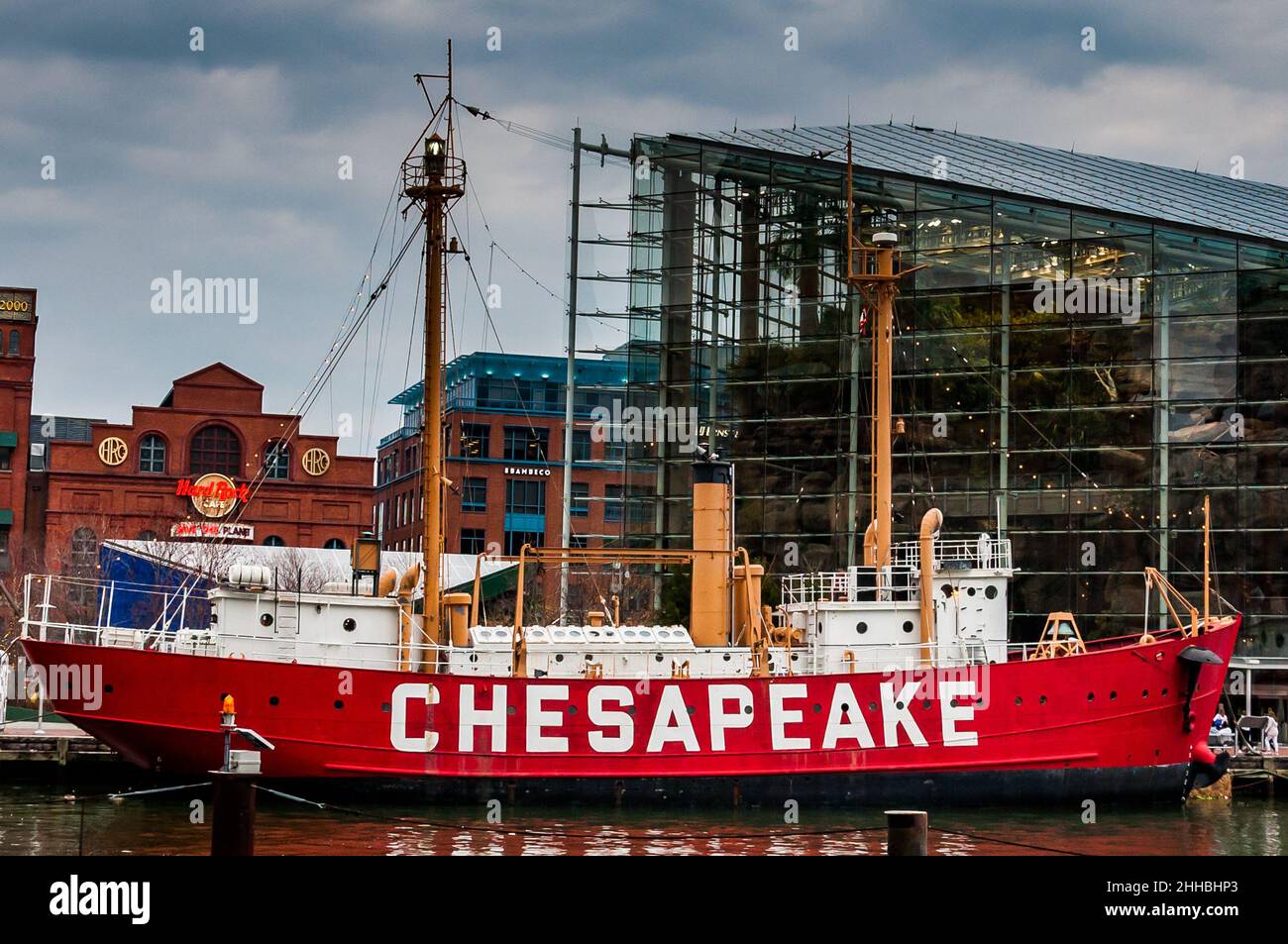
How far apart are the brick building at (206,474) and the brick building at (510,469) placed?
780 centimetres

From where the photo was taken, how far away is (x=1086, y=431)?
4625cm

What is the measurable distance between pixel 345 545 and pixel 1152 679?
48037mm

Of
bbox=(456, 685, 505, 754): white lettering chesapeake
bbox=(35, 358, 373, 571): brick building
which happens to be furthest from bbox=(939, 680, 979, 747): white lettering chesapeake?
bbox=(35, 358, 373, 571): brick building

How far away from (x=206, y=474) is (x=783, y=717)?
151 ft

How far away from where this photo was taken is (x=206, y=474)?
2763 inches

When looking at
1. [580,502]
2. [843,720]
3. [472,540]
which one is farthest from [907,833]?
[580,502]

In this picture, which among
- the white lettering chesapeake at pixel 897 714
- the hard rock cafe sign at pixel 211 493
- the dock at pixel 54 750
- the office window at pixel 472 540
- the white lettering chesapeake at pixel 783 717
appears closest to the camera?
the white lettering chesapeake at pixel 783 717

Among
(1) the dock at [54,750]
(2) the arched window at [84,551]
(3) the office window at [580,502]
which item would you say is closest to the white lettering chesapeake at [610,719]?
(1) the dock at [54,750]

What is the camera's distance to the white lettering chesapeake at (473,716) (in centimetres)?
2947

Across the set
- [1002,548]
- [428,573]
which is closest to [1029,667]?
[1002,548]

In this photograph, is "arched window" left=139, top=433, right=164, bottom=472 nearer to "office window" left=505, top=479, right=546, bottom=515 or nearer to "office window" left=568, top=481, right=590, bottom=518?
"office window" left=505, top=479, right=546, bottom=515

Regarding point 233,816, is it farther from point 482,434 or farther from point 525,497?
point 482,434

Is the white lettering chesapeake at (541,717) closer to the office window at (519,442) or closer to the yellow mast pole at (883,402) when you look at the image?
the yellow mast pole at (883,402)

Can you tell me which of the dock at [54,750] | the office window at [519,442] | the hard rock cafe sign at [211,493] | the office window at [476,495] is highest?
the office window at [519,442]
